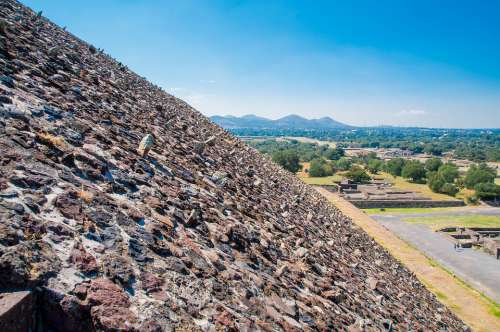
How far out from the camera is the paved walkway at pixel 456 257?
1195 inches

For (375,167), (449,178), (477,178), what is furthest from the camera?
(375,167)

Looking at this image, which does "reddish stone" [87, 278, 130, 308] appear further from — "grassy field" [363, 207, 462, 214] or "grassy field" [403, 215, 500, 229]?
"grassy field" [363, 207, 462, 214]

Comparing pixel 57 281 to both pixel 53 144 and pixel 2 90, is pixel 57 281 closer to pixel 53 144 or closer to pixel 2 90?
pixel 53 144

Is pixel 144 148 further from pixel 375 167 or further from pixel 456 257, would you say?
pixel 375 167

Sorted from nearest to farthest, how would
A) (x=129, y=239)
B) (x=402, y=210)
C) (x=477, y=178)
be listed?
(x=129, y=239)
(x=402, y=210)
(x=477, y=178)

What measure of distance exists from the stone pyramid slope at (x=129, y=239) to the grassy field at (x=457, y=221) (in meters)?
52.4

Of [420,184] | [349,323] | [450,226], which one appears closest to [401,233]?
[450,226]

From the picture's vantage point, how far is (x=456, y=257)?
37.8 m

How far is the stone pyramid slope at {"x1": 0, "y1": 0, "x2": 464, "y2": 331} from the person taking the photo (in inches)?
95.9

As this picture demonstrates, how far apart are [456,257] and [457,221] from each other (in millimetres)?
21959

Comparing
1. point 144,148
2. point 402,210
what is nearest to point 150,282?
point 144,148

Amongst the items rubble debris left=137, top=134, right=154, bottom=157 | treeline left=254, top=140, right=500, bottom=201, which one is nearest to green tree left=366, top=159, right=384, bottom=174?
treeline left=254, top=140, right=500, bottom=201

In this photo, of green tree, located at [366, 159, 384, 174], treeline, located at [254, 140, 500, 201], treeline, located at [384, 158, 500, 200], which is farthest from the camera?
green tree, located at [366, 159, 384, 174]

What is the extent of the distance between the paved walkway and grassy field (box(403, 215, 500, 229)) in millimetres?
A: 2911
